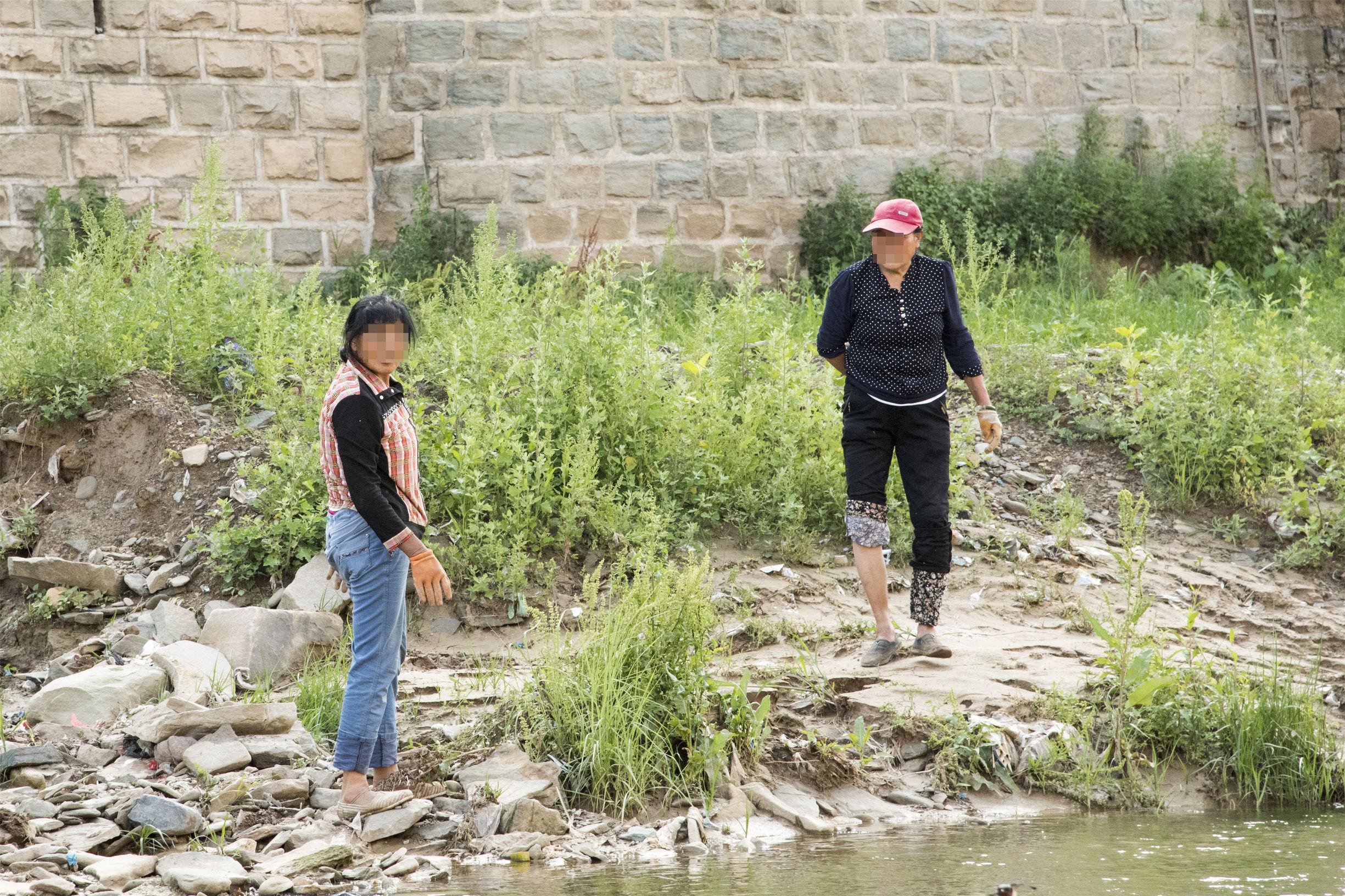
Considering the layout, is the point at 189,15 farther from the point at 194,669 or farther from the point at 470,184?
the point at 194,669

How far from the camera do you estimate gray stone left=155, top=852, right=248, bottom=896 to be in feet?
12.3

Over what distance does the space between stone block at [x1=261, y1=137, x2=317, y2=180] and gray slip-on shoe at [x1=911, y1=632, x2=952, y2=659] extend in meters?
7.71

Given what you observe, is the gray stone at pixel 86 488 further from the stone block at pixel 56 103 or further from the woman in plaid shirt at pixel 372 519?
the stone block at pixel 56 103

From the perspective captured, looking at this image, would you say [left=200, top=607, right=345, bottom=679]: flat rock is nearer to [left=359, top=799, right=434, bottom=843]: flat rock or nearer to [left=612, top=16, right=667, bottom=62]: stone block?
[left=359, top=799, right=434, bottom=843]: flat rock

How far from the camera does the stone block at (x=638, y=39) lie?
11570mm

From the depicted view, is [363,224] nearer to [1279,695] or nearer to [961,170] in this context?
[961,170]

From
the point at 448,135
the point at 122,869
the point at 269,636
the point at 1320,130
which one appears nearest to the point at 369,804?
the point at 122,869

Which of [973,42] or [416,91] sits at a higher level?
[973,42]

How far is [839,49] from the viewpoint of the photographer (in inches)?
479

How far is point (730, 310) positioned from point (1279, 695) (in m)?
3.95

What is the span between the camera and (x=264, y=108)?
36.6 ft

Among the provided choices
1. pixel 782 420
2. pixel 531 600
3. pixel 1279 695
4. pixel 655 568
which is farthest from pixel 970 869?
pixel 782 420

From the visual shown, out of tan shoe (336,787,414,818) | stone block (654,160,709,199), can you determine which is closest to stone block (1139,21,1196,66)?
stone block (654,160,709,199)

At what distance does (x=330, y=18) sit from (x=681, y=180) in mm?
3331
